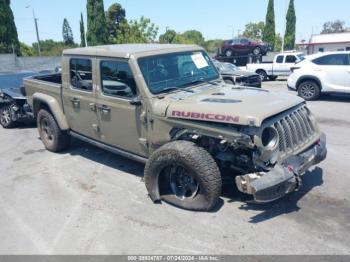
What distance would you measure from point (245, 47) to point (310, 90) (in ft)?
56.8

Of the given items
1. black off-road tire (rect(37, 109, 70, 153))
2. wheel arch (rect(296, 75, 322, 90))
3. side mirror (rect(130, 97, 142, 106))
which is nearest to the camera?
side mirror (rect(130, 97, 142, 106))

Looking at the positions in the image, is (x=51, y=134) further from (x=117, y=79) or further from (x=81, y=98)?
(x=117, y=79)

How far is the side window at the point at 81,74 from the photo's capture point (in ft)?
17.6

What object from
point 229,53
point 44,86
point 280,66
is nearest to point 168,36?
point 229,53

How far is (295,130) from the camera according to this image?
4242 millimetres

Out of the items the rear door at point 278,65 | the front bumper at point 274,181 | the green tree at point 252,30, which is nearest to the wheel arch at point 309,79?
the front bumper at point 274,181

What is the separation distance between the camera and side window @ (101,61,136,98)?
15.4 ft

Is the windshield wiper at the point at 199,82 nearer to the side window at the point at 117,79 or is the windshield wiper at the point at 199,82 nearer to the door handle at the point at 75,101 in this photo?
the side window at the point at 117,79

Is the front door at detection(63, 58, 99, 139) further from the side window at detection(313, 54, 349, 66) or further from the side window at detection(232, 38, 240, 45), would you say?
the side window at detection(232, 38, 240, 45)

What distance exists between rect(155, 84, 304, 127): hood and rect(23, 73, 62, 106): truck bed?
8.57ft

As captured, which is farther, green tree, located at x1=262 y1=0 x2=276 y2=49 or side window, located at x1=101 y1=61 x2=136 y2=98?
green tree, located at x1=262 y1=0 x2=276 y2=49

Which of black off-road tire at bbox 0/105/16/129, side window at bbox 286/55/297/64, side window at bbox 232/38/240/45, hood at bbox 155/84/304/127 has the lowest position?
black off-road tire at bbox 0/105/16/129

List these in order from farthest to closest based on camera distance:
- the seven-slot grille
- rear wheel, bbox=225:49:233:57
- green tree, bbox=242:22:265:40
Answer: green tree, bbox=242:22:265:40, rear wheel, bbox=225:49:233:57, the seven-slot grille

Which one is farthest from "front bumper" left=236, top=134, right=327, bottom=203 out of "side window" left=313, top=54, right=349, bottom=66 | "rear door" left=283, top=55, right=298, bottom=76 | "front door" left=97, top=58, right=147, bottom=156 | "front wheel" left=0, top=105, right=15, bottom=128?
"rear door" left=283, top=55, right=298, bottom=76
